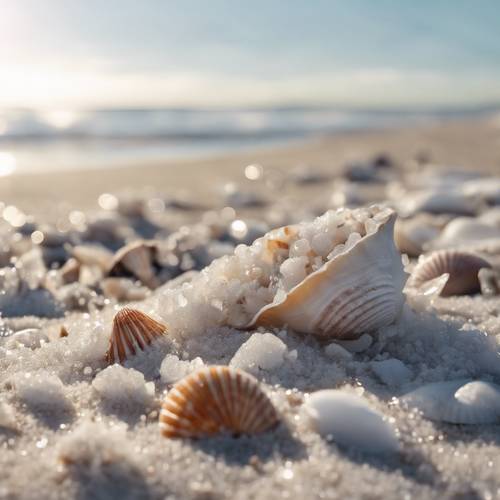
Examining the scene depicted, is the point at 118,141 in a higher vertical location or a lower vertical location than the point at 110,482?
higher

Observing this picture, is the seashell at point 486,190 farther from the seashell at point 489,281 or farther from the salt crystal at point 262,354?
the salt crystal at point 262,354

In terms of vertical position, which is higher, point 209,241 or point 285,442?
point 209,241

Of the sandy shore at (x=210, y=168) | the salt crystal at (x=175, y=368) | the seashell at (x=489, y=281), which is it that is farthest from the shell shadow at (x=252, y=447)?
the sandy shore at (x=210, y=168)

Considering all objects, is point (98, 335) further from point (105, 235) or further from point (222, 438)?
point (105, 235)

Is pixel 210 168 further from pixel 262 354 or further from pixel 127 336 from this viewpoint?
pixel 262 354

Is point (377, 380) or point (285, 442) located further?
point (377, 380)

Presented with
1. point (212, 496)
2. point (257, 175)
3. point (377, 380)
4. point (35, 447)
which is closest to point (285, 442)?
point (212, 496)

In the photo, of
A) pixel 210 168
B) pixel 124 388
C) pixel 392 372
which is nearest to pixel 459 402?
pixel 392 372
